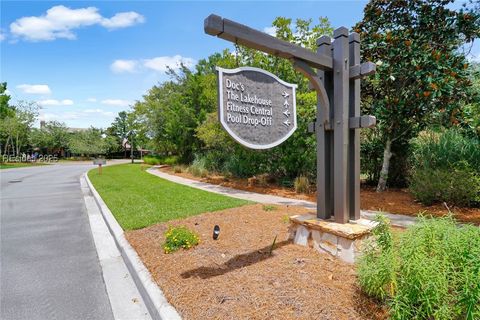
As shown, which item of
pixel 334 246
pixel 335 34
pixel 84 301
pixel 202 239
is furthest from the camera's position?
pixel 202 239

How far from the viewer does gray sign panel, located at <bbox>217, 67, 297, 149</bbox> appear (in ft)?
10.5

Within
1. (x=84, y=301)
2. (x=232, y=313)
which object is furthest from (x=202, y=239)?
(x=232, y=313)

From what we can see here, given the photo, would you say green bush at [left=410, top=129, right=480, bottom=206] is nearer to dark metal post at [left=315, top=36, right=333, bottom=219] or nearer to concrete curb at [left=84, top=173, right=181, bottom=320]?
dark metal post at [left=315, top=36, right=333, bottom=219]

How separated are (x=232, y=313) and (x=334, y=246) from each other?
169 centimetres

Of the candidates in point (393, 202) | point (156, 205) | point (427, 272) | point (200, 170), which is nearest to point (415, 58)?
point (393, 202)

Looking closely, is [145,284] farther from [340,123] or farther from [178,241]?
[340,123]

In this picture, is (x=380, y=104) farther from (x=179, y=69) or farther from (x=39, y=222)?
(x=179, y=69)

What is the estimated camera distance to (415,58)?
24.8 feet

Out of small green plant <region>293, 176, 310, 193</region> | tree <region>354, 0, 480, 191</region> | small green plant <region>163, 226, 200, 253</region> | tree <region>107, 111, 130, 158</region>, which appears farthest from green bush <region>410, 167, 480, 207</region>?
Answer: tree <region>107, 111, 130, 158</region>

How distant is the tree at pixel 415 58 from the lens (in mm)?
7391

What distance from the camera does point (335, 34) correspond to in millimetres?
4055

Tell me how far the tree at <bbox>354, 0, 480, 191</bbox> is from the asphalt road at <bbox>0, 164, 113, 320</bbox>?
7463 millimetres

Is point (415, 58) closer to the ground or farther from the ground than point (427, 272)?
farther from the ground

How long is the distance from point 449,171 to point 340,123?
4930 mm
